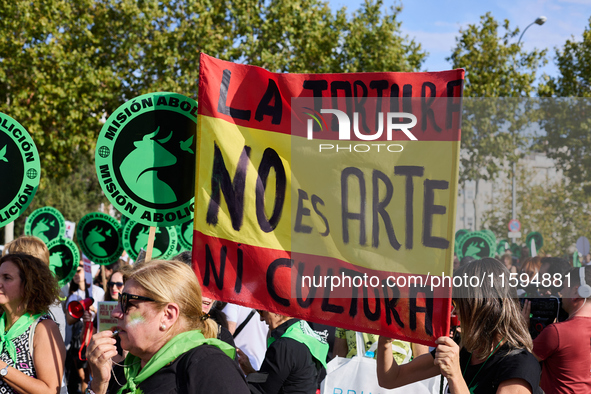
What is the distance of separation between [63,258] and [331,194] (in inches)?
200

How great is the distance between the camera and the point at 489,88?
21844 mm

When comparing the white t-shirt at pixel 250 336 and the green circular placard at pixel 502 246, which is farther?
the green circular placard at pixel 502 246

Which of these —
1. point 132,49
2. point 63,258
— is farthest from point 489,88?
point 63,258

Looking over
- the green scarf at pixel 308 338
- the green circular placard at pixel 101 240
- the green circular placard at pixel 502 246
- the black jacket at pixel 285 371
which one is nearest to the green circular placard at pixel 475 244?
the green circular placard at pixel 502 246

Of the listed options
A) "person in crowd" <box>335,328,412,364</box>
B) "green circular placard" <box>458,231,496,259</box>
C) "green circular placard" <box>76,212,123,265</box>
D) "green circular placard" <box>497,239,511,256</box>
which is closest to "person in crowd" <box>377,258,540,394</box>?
"person in crowd" <box>335,328,412,364</box>

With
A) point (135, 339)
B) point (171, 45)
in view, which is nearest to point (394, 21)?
point (171, 45)

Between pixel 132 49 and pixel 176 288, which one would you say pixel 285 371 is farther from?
pixel 132 49

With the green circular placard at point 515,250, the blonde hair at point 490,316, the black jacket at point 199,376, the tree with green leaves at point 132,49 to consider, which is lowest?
the green circular placard at point 515,250

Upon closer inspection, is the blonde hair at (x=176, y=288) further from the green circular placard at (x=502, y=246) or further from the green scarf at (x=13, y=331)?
the green circular placard at (x=502, y=246)

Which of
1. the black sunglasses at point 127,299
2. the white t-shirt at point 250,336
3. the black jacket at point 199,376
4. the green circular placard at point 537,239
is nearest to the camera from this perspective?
the black jacket at point 199,376

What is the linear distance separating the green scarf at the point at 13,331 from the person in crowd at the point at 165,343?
87 centimetres

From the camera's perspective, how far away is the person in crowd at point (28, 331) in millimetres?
2957

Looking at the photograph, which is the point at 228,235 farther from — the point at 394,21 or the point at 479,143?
the point at 394,21

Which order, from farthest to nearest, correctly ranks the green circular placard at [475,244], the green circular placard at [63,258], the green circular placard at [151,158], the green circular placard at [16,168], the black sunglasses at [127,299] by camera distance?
the green circular placard at [475,244] < the green circular placard at [63,258] < the green circular placard at [16,168] < the green circular placard at [151,158] < the black sunglasses at [127,299]
